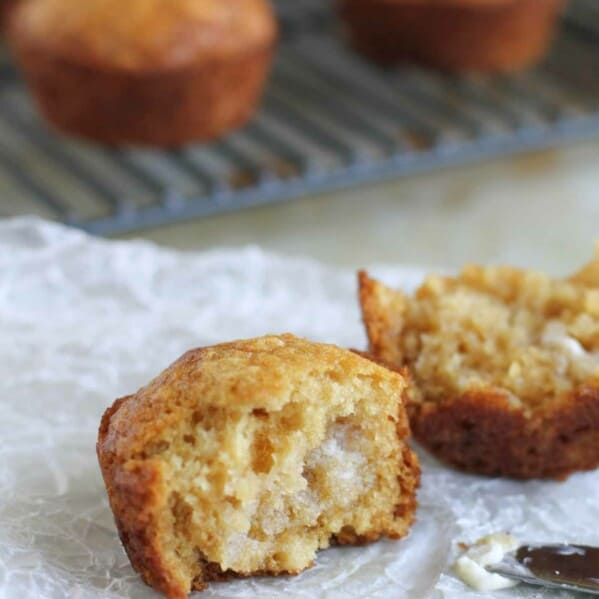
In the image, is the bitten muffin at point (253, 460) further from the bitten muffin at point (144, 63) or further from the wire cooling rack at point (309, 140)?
the bitten muffin at point (144, 63)

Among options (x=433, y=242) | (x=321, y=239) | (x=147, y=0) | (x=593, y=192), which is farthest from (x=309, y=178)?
(x=593, y=192)

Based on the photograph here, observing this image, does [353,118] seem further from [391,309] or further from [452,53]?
[391,309]

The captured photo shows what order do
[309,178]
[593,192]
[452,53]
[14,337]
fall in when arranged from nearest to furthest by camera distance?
[14,337] → [309,178] → [593,192] → [452,53]

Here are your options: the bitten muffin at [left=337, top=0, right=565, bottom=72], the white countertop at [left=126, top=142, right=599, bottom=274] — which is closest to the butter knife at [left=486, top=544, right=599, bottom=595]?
the white countertop at [left=126, top=142, right=599, bottom=274]

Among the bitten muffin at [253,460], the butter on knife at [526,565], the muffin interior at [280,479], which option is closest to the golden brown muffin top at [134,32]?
the bitten muffin at [253,460]

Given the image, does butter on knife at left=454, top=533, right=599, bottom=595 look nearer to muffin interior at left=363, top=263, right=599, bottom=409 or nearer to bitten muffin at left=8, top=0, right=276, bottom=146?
muffin interior at left=363, top=263, right=599, bottom=409

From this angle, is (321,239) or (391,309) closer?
(391,309)

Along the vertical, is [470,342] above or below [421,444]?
above
